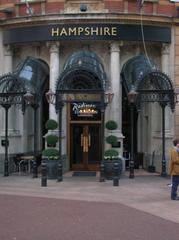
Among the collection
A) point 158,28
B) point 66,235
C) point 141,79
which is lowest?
point 66,235

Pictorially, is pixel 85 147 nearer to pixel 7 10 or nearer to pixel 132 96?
pixel 132 96

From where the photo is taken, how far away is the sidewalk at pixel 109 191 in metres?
14.7

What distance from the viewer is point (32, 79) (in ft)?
78.3

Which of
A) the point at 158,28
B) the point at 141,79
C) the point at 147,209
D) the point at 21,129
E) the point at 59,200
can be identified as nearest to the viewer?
the point at 147,209

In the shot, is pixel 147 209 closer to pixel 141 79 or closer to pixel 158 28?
pixel 141 79

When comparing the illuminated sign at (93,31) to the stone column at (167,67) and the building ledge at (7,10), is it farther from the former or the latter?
the building ledge at (7,10)

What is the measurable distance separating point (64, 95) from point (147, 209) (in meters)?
9.96

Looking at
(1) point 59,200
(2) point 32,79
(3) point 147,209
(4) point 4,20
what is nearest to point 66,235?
(3) point 147,209

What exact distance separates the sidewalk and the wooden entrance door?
2.28 meters

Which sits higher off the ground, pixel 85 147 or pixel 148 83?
pixel 148 83

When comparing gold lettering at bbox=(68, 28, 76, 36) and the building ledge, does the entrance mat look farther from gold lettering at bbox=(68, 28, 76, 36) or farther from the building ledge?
the building ledge

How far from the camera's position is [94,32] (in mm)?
23047

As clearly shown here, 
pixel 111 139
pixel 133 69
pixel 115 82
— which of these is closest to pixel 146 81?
pixel 133 69

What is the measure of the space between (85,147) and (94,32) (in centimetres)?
542
